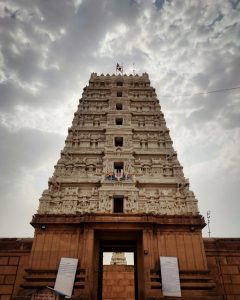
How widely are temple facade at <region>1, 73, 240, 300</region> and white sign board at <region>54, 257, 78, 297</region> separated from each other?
0.30 metres

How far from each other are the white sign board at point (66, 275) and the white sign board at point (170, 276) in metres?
4.76

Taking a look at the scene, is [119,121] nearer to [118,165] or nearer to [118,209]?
[118,165]

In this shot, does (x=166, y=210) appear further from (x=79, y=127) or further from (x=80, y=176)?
(x=79, y=127)

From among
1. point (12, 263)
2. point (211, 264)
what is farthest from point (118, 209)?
point (12, 263)

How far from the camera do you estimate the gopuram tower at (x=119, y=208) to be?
47.0 ft

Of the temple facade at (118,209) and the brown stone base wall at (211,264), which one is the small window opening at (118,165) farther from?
the brown stone base wall at (211,264)

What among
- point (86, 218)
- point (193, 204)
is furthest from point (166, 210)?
point (86, 218)

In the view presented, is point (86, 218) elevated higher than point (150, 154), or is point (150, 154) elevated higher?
point (150, 154)

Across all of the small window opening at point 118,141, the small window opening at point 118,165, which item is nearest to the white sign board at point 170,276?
the small window opening at point 118,165

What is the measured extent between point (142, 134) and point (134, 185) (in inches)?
229

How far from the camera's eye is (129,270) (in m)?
29.2

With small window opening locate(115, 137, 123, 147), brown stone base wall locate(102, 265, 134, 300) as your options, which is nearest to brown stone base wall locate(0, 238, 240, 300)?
small window opening locate(115, 137, 123, 147)

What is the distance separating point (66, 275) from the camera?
13.9 metres

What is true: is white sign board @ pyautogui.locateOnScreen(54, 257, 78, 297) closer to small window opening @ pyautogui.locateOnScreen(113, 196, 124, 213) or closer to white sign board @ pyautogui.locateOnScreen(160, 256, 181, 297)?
white sign board @ pyautogui.locateOnScreen(160, 256, 181, 297)
